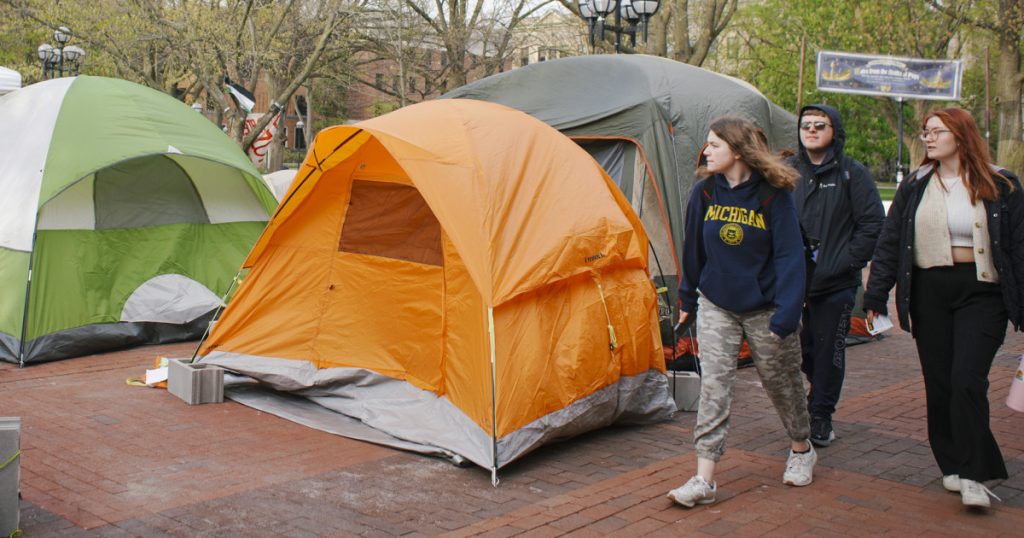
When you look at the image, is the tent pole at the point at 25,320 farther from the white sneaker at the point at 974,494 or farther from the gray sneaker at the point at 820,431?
the white sneaker at the point at 974,494

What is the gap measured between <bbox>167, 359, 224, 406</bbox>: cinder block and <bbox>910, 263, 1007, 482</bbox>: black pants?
453 cm

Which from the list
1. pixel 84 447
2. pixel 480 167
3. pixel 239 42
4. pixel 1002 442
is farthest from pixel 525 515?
pixel 239 42

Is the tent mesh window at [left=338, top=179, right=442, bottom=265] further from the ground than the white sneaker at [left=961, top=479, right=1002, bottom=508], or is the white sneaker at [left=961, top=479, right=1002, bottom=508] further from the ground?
the tent mesh window at [left=338, top=179, right=442, bottom=265]

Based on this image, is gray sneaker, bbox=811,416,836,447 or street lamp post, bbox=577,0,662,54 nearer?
gray sneaker, bbox=811,416,836,447

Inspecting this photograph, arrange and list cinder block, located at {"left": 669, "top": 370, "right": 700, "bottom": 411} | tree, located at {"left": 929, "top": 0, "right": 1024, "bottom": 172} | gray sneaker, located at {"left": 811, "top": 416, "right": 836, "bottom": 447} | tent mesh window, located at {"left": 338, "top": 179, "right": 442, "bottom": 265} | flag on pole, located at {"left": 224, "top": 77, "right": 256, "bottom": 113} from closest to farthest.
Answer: gray sneaker, located at {"left": 811, "top": 416, "right": 836, "bottom": 447}
tent mesh window, located at {"left": 338, "top": 179, "right": 442, "bottom": 265}
cinder block, located at {"left": 669, "top": 370, "right": 700, "bottom": 411}
flag on pole, located at {"left": 224, "top": 77, "right": 256, "bottom": 113}
tree, located at {"left": 929, "top": 0, "right": 1024, "bottom": 172}

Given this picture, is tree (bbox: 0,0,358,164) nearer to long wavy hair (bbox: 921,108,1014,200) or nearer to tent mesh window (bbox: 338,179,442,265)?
tent mesh window (bbox: 338,179,442,265)

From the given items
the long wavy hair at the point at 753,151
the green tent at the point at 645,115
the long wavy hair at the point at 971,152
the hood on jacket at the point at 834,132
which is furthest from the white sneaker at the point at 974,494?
the green tent at the point at 645,115

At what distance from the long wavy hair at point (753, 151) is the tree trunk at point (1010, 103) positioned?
19.3m

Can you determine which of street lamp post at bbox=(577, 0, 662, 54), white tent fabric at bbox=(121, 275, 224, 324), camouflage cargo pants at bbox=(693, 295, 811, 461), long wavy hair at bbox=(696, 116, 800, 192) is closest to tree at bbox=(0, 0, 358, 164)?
street lamp post at bbox=(577, 0, 662, 54)

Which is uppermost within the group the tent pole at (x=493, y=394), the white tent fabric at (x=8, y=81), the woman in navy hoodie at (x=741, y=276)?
the white tent fabric at (x=8, y=81)

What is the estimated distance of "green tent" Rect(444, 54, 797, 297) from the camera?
311 inches

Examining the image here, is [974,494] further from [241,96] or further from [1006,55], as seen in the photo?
[1006,55]

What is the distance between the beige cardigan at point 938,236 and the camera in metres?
4.52

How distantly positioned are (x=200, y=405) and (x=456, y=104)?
272 cm
